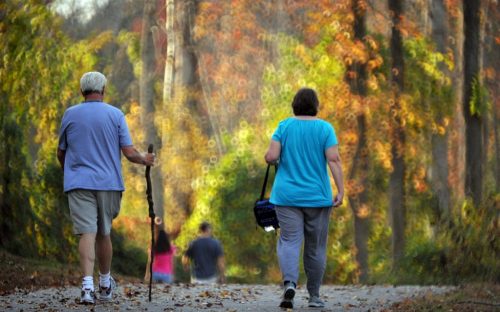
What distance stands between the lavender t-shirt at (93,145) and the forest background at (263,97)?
38.1ft

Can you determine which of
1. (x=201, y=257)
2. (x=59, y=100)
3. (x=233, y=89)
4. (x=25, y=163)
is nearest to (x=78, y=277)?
(x=201, y=257)

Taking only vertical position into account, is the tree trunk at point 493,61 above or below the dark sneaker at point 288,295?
above

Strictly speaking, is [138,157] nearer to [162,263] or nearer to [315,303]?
[315,303]

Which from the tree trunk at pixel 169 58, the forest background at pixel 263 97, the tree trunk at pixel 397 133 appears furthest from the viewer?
the tree trunk at pixel 169 58

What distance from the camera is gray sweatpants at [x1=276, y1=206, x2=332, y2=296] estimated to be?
416 inches

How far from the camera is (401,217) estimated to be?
89.2 ft

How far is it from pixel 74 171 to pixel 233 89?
2035cm

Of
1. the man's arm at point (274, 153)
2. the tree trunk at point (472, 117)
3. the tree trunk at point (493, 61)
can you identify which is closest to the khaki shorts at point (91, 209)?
the man's arm at point (274, 153)

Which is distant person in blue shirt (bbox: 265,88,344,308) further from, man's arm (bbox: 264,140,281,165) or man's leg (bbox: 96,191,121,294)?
man's leg (bbox: 96,191,121,294)

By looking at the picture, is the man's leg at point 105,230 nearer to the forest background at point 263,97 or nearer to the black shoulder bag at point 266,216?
the black shoulder bag at point 266,216

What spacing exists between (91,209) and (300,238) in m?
1.72

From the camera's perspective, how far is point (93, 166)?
10.6m

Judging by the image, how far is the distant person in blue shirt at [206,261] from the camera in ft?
56.6

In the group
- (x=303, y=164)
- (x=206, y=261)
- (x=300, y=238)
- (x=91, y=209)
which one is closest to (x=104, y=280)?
(x=91, y=209)
